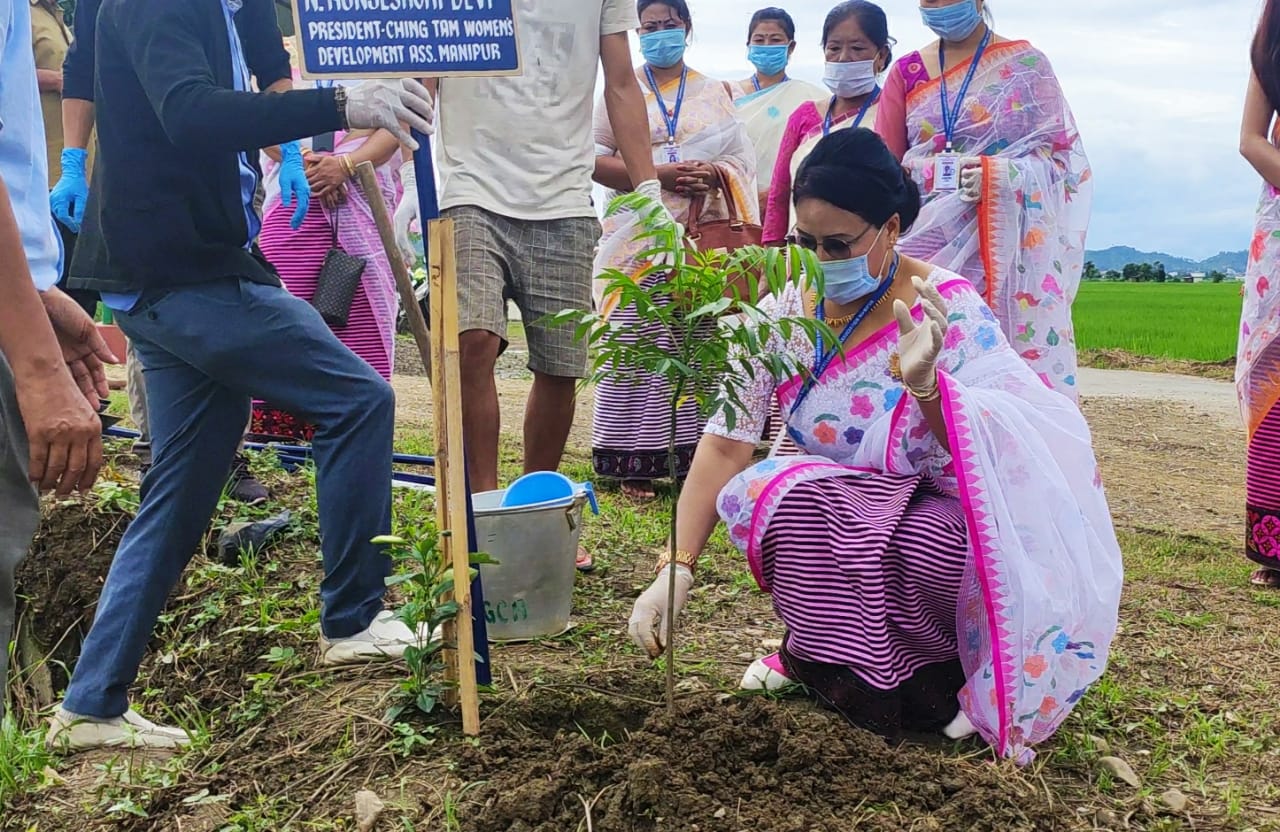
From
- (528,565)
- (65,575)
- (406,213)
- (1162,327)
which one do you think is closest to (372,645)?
(528,565)

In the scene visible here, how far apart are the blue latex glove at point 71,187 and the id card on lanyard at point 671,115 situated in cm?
214

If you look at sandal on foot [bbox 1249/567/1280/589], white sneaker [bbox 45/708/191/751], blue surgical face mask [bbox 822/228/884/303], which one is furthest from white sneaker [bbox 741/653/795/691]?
sandal on foot [bbox 1249/567/1280/589]

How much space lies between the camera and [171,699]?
3.14 metres

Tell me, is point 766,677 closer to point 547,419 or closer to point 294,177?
point 547,419

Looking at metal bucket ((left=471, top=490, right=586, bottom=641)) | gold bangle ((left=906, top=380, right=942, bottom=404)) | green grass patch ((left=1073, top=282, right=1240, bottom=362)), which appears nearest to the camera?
gold bangle ((left=906, top=380, right=942, bottom=404))

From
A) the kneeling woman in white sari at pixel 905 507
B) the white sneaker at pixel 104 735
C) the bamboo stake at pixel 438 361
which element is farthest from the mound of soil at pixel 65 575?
the kneeling woman in white sari at pixel 905 507

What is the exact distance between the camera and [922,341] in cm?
242

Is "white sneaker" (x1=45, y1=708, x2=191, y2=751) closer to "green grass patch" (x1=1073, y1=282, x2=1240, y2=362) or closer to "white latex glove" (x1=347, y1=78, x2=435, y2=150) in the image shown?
"white latex glove" (x1=347, y1=78, x2=435, y2=150)

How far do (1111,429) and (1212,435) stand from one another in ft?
1.93

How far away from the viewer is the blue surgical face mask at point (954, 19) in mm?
3949

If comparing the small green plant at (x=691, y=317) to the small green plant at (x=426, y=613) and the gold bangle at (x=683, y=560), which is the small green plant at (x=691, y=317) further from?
the small green plant at (x=426, y=613)

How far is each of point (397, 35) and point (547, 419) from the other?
1.63m

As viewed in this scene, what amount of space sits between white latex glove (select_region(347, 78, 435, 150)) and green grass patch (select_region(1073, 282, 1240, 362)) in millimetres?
11130

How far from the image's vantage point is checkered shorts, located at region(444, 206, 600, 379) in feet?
11.5
